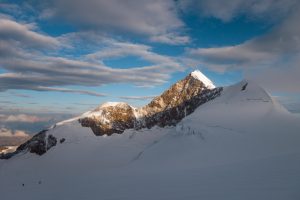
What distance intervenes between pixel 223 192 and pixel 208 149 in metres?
32.0

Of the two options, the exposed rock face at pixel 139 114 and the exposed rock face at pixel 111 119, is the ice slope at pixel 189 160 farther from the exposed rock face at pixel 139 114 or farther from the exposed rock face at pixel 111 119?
the exposed rock face at pixel 139 114

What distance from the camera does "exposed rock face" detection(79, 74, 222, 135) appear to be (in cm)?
10875

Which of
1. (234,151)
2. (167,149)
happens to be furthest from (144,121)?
(234,151)

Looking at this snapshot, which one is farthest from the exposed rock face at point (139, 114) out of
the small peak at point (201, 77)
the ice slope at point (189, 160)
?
the ice slope at point (189, 160)

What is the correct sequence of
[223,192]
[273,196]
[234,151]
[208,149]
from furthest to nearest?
[208,149]
[234,151]
[223,192]
[273,196]

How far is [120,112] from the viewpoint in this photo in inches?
4646

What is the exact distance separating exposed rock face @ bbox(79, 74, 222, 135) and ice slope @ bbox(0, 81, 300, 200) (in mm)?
3306

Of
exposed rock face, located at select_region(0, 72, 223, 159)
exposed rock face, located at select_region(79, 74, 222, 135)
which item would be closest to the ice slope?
exposed rock face, located at select_region(0, 72, 223, 159)

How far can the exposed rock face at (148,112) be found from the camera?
109 meters

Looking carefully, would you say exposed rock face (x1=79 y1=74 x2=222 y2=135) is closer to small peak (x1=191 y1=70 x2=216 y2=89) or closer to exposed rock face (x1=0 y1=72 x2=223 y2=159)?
exposed rock face (x1=0 y1=72 x2=223 y2=159)

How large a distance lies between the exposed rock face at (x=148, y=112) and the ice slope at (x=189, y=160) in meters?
3.31

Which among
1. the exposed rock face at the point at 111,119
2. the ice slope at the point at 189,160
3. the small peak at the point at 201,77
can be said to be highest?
the small peak at the point at 201,77

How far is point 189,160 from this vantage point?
140 ft

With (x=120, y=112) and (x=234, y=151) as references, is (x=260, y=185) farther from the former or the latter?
(x=120, y=112)
